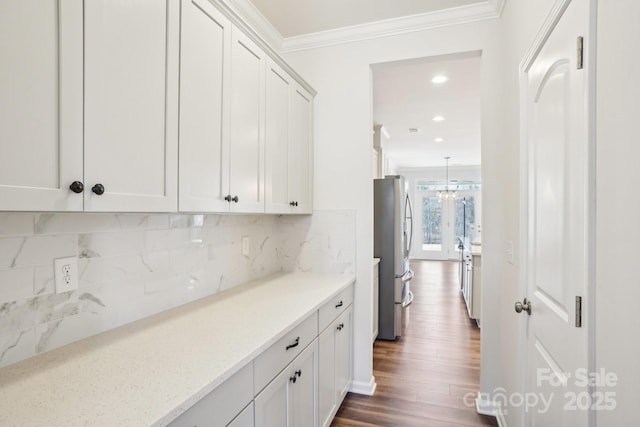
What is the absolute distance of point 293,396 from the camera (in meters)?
1.57

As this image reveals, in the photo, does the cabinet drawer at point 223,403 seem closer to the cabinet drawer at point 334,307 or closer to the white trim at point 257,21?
the cabinet drawer at point 334,307

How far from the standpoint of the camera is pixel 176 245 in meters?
1.73

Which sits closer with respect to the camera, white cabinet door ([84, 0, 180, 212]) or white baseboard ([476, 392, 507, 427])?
white cabinet door ([84, 0, 180, 212])

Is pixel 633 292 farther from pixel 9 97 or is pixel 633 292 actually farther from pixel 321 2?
pixel 321 2

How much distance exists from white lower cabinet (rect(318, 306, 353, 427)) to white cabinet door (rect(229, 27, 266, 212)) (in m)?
0.89

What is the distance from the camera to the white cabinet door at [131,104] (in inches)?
39.5

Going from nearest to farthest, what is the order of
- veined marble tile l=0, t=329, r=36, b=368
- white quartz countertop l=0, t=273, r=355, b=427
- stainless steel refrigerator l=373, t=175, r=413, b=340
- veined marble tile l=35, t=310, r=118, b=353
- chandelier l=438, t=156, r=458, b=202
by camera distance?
white quartz countertop l=0, t=273, r=355, b=427
veined marble tile l=0, t=329, r=36, b=368
veined marble tile l=35, t=310, r=118, b=353
stainless steel refrigerator l=373, t=175, r=413, b=340
chandelier l=438, t=156, r=458, b=202

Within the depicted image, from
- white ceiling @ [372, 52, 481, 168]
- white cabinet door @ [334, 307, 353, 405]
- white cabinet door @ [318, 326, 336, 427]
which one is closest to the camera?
white cabinet door @ [318, 326, 336, 427]

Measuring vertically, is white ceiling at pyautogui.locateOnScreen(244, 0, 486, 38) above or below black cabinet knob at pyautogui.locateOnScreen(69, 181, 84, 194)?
above

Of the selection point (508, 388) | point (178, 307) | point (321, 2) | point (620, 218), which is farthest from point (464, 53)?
point (178, 307)

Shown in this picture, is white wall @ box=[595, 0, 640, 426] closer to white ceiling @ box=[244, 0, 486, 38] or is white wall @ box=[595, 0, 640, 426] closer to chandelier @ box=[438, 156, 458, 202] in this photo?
white ceiling @ box=[244, 0, 486, 38]

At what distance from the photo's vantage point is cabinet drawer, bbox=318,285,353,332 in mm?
1940

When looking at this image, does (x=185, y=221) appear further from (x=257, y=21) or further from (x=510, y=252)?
(x=510, y=252)

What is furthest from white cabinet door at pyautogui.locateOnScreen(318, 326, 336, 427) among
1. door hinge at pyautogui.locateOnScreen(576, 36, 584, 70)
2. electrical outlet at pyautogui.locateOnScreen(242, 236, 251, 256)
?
door hinge at pyautogui.locateOnScreen(576, 36, 584, 70)
